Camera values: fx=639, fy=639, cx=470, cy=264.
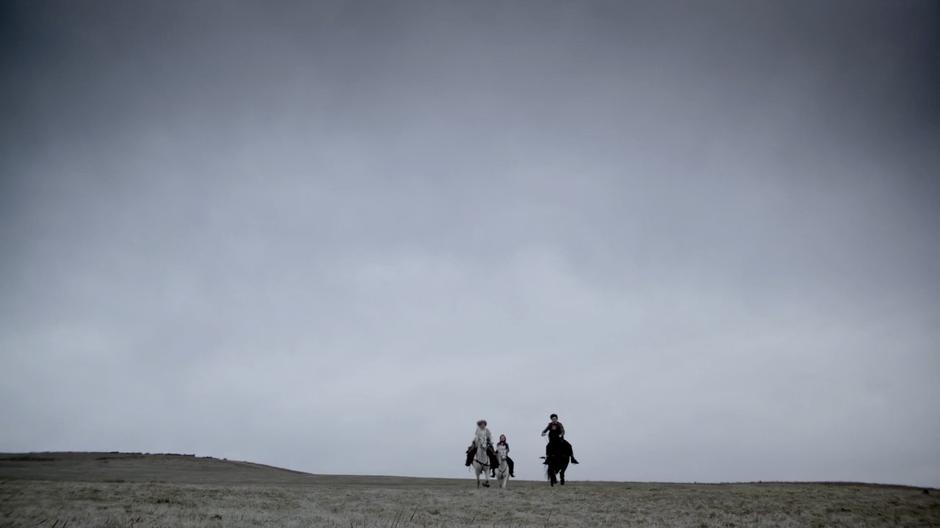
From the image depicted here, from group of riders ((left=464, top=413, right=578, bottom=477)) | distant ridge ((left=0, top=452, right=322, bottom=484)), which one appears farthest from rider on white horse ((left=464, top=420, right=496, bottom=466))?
distant ridge ((left=0, top=452, right=322, bottom=484))

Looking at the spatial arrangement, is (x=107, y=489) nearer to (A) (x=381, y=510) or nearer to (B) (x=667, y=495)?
(A) (x=381, y=510)

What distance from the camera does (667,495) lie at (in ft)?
71.8

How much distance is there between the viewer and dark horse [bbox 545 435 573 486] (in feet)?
90.8

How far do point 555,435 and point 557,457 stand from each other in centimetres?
99

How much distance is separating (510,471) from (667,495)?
7832 millimetres

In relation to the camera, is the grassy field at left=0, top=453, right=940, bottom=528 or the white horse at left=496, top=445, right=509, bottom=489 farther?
the white horse at left=496, top=445, right=509, bottom=489

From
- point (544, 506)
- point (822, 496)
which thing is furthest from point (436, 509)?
point (822, 496)

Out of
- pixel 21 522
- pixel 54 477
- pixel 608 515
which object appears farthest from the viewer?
pixel 54 477

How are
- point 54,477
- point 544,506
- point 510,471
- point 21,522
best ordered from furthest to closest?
point 510,471, point 54,477, point 544,506, point 21,522

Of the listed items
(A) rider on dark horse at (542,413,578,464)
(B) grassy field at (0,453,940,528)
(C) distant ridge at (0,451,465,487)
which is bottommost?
(B) grassy field at (0,453,940,528)

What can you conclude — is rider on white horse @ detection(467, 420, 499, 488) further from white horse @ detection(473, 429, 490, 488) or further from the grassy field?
the grassy field

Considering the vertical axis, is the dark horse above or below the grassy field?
above

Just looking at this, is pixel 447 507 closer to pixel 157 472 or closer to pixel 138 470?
pixel 157 472

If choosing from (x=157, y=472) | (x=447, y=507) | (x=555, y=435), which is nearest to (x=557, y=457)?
(x=555, y=435)
